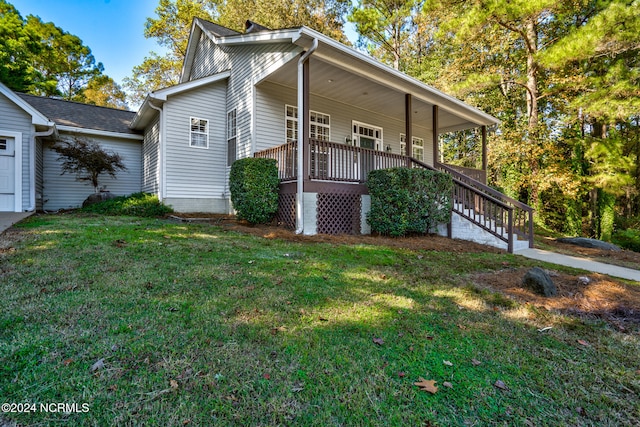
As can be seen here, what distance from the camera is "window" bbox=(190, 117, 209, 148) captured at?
9785 millimetres

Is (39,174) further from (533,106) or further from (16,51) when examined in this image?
(533,106)

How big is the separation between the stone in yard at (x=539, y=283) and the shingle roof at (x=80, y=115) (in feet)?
44.2

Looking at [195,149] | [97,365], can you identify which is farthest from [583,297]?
[195,149]

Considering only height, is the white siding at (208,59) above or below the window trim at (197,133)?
above

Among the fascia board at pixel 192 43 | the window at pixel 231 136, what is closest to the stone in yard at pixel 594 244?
the window at pixel 231 136

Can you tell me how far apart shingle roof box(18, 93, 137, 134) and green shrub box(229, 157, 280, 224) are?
726 centimetres

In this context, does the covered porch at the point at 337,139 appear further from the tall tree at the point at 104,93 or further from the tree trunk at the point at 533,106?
the tall tree at the point at 104,93

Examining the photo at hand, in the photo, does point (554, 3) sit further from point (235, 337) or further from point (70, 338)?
point (70, 338)

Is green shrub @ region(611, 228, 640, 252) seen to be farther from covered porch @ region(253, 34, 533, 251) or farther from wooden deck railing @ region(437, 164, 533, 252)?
wooden deck railing @ region(437, 164, 533, 252)

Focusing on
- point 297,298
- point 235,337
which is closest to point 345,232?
point 297,298

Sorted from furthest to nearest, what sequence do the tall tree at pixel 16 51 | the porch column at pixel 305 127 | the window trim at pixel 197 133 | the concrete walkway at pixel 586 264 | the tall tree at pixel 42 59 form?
the tall tree at pixel 42 59, the tall tree at pixel 16 51, the window trim at pixel 197 133, the porch column at pixel 305 127, the concrete walkway at pixel 586 264

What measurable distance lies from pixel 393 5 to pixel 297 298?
2308cm

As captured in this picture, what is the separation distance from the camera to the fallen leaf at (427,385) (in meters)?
1.80

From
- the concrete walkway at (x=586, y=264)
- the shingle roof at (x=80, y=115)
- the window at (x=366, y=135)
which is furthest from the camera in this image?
the window at (x=366, y=135)
